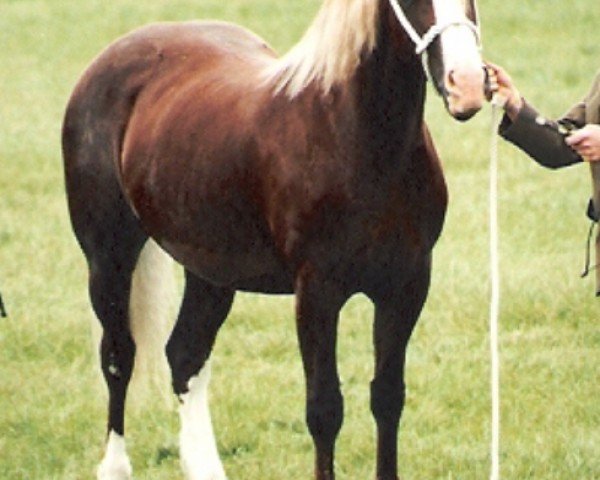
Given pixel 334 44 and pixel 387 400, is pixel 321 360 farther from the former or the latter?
pixel 334 44

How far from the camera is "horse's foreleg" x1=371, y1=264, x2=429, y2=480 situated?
549cm

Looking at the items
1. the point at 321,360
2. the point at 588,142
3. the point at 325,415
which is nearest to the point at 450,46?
the point at 588,142

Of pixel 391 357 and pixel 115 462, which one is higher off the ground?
pixel 391 357

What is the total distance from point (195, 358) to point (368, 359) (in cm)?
160

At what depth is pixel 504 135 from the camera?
219 inches

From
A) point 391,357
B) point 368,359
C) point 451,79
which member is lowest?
point 368,359

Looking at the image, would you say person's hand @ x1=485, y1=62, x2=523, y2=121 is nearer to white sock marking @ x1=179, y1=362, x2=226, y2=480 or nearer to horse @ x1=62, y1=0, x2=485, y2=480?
horse @ x1=62, y1=0, x2=485, y2=480

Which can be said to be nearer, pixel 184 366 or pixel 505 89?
pixel 505 89

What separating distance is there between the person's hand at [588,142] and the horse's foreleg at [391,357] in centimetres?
60

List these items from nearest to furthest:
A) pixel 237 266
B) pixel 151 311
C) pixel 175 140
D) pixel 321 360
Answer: pixel 321 360, pixel 237 266, pixel 175 140, pixel 151 311

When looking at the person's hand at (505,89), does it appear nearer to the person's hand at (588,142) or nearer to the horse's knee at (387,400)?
the person's hand at (588,142)

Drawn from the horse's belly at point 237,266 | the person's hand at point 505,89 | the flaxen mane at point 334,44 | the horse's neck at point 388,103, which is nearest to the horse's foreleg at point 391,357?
the horse's belly at point 237,266

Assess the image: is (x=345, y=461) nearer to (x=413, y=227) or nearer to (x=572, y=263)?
(x=413, y=227)

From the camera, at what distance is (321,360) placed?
5445 mm
